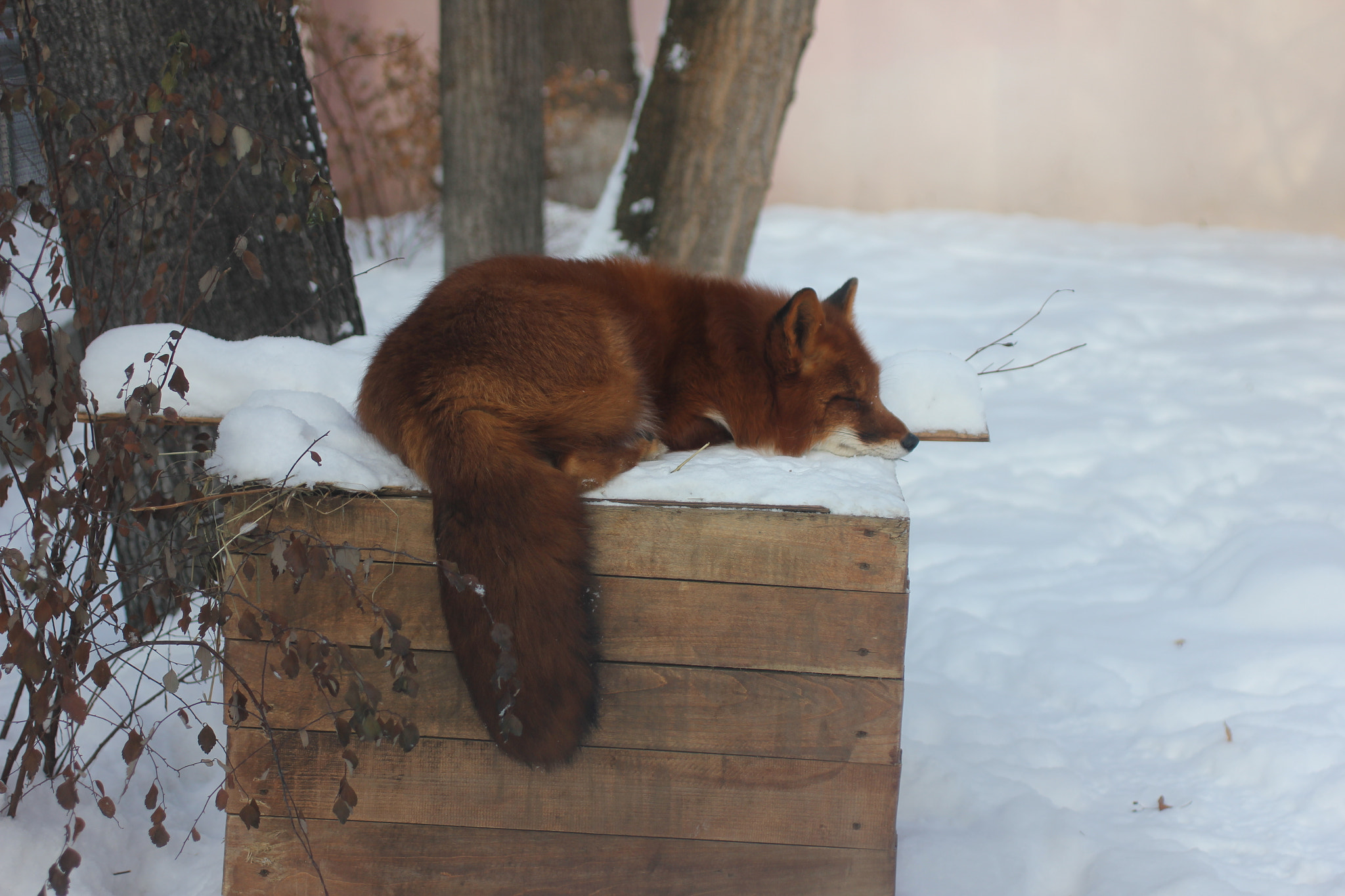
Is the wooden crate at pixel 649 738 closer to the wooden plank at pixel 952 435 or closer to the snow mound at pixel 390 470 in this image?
the snow mound at pixel 390 470

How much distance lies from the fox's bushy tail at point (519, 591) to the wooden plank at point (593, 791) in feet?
0.93

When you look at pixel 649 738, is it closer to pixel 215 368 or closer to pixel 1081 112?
pixel 215 368

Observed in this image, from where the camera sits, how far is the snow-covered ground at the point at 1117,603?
257cm

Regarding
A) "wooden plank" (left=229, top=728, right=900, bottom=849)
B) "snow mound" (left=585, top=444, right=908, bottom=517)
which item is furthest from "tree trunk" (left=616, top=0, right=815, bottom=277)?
"wooden plank" (left=229, top=728, right=900, bottom=849)

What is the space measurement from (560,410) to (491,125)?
3.18m

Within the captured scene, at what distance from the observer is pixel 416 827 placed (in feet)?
7.23

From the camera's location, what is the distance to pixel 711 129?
14.6 ft

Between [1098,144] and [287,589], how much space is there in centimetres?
872

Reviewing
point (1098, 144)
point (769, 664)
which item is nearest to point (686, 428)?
point (769, 664)

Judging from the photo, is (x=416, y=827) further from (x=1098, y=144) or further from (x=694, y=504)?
(x=1098, y=144)

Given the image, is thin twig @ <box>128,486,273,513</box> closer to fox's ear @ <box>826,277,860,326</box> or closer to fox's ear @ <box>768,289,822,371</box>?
fox's ear @ <box>768,289,822,371</box>

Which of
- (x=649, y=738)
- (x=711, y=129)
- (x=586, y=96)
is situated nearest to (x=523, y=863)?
(x=649, y=738)

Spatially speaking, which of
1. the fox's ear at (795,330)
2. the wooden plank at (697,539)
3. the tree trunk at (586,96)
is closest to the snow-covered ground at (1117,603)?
the wooden plank at (697,539)

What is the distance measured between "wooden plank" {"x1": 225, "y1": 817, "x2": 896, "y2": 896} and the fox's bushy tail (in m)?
0.42
